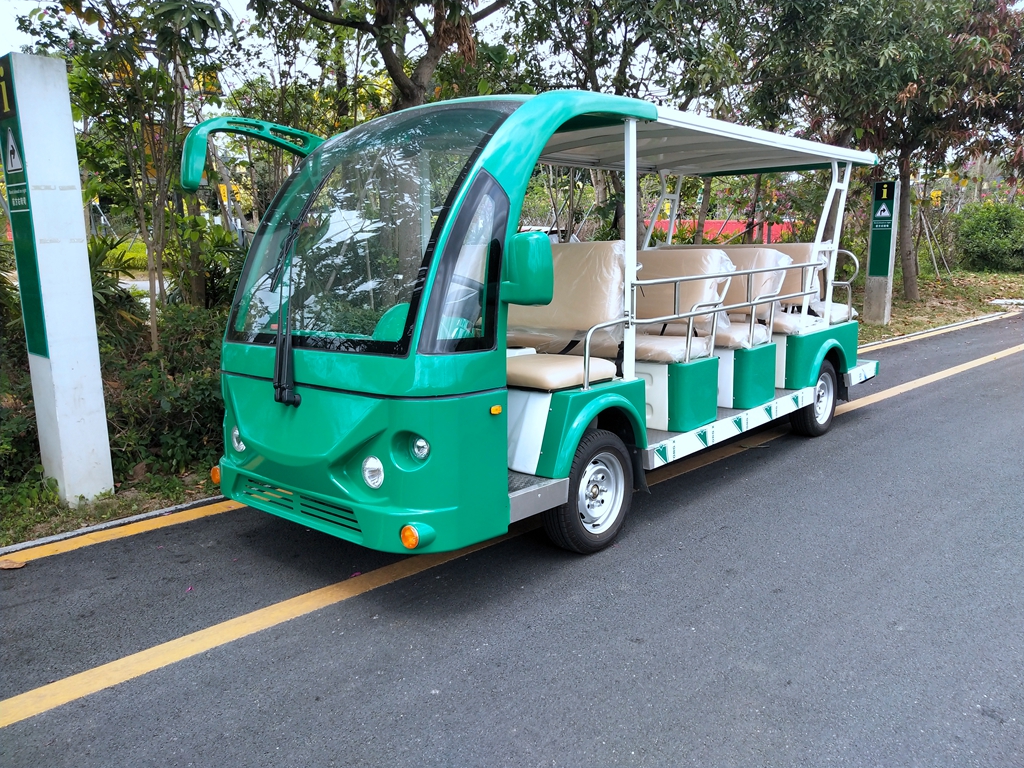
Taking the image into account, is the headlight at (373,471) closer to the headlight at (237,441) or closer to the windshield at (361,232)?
the windshield at (361,232)

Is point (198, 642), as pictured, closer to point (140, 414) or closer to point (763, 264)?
point (140, 414)

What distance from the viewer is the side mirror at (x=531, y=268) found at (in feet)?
10.9

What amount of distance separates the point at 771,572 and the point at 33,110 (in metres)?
4.59

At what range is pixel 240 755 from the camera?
102 inches

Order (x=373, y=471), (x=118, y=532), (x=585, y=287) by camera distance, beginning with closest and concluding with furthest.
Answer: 1. (x=373, y=471)
2. (x=118, y=532)
3. (x=585, y=287)

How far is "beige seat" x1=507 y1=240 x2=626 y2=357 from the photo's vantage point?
4695 mm

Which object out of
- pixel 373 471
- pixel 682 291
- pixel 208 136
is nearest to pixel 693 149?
pixel 682 291

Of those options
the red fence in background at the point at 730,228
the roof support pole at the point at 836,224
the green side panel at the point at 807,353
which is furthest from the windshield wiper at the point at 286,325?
the red fence in background at the point at 730,228

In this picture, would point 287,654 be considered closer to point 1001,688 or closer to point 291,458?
point 291,458

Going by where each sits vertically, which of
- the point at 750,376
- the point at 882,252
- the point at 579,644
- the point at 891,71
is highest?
the point at 891,71

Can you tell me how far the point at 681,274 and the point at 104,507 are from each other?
4.03m

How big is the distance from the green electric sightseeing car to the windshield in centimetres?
1

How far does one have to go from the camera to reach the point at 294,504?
369 cm

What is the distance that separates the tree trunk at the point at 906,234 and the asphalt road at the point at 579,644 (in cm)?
1025
